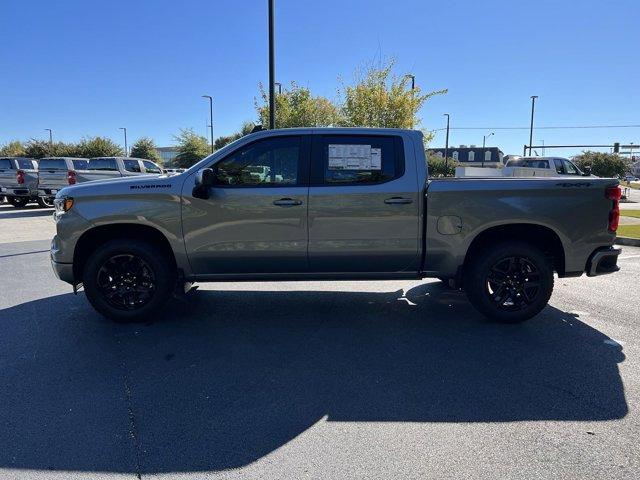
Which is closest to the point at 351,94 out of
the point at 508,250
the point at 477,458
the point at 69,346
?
the point at 508,250

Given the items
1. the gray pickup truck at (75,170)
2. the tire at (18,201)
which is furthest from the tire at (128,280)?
the tire at (18,201)

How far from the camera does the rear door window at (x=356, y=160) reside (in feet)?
15.9

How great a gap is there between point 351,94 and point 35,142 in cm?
4909

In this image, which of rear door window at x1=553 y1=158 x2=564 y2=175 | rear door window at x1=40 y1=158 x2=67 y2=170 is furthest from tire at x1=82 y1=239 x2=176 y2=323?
rear door window at x1=553 y1=158 x2=564 y2=175

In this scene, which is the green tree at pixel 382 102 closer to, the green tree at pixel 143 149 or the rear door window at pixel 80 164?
the rear door window at pixel 80 164

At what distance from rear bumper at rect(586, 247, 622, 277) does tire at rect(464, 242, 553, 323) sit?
408 millimetres

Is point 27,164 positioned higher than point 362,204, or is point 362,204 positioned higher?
point 27,164

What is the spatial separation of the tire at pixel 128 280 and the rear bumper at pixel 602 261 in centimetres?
441

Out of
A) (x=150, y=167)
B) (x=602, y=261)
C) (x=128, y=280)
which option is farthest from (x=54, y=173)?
(x=602, y=261)

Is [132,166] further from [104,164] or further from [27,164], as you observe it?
[27,164]

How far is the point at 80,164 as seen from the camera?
19.0 meters

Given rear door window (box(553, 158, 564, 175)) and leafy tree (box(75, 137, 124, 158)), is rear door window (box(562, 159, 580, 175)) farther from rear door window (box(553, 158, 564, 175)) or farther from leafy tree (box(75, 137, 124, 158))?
leafy tree (box(75, 137, 124, 158))

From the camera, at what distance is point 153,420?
315 cm

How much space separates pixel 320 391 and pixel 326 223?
1.81m
